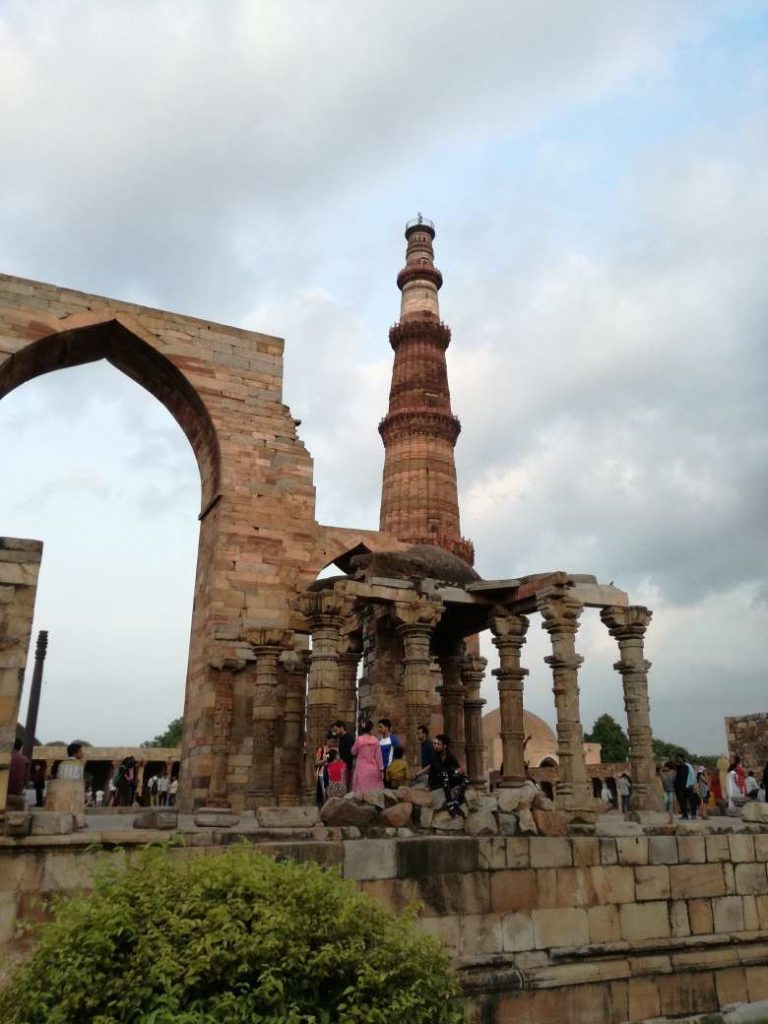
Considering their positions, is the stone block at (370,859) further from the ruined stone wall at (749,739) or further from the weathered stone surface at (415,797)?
the ruined stone wall at (749,739)

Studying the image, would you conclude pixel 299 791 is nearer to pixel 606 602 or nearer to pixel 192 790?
pixel 192 790

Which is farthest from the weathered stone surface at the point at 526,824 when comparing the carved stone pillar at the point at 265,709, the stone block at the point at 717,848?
the carved stone pillar at the point at 265,709

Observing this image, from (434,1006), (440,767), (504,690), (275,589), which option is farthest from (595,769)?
(434,1006)

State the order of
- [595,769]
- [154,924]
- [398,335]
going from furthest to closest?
[398,335], [595,769], [154,924]

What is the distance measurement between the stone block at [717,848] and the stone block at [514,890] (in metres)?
1.76

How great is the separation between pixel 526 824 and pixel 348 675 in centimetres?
702

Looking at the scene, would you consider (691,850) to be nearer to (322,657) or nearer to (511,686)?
(322,657)

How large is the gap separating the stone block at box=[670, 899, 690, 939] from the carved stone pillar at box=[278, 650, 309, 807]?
702 cm

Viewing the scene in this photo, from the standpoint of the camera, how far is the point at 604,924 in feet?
19.9

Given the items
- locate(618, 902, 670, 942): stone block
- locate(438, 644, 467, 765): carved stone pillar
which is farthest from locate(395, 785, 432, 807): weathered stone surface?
locate(438, 644, 467, 765): carved stone pillar

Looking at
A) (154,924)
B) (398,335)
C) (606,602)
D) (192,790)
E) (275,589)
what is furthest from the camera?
(398,335)

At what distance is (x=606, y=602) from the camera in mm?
10742

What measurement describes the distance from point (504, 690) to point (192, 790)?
5.09 m

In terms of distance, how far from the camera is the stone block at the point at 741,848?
6715 millimetres
